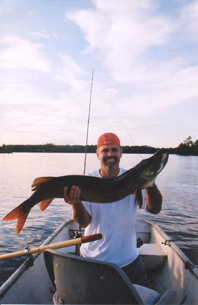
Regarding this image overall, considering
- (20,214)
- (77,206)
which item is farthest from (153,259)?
(20,214)

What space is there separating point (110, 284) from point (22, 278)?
2.05 metres

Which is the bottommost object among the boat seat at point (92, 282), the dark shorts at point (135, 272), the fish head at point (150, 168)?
the dark shorts at point (135, 272)

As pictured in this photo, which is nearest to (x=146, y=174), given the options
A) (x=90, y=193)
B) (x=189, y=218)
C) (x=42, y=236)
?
(x=90, y=193)

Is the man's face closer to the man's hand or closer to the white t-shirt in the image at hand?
the white t-shirt

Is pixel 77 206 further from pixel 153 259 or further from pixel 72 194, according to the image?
pixel 153 259

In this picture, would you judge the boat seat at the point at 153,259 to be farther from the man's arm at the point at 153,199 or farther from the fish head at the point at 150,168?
the fish head at the point at 150,168

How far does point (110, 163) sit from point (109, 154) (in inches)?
5.0

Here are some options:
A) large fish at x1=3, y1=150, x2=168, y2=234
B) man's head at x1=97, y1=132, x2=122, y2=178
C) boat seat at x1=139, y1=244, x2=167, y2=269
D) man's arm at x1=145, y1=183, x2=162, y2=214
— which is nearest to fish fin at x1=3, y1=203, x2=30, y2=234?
large fish at x1=3, y1=150, x2=168, y2=234

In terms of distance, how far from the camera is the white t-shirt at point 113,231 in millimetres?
3145

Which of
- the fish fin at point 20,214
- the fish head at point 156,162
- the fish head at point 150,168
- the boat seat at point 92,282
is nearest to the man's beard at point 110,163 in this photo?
the fish head at point 150,168

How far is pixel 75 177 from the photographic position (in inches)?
121

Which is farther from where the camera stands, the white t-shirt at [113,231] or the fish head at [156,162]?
the white t-shirt at [113,231]

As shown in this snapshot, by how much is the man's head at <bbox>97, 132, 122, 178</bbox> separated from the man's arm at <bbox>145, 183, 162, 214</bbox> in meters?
0.57

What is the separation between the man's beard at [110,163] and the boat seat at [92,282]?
5.01 feet
